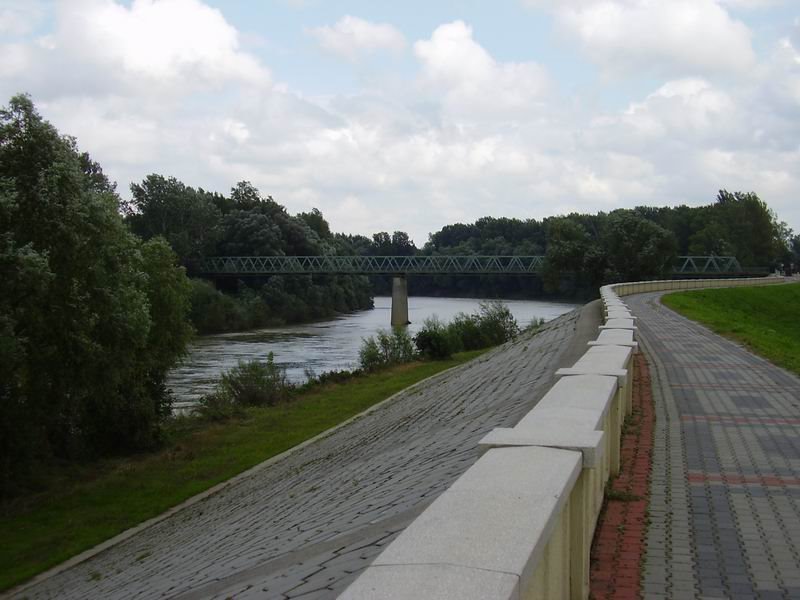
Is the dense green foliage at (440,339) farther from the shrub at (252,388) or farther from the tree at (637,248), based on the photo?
the tree at (637,248)

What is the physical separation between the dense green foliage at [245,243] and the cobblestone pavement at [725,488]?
6284 cm

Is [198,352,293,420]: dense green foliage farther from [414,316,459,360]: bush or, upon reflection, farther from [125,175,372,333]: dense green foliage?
[125,175,372,333]: dense green foliage

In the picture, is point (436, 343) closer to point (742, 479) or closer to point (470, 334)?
point (470, 334)

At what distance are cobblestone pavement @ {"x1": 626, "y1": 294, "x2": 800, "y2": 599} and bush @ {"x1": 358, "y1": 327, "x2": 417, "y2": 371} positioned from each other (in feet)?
83.9

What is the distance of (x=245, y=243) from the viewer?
92312 mm

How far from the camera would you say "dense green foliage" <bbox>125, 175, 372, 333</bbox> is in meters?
80.7

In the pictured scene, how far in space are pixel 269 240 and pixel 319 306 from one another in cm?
922

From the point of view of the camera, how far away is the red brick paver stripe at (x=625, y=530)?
515cm

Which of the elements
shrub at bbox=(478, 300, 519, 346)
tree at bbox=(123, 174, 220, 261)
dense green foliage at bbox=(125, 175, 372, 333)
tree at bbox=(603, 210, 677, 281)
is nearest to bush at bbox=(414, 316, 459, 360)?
shrub at bbox=(478, 300, 519, 346)

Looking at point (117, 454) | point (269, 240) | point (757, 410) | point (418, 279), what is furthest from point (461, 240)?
point (757, 410)

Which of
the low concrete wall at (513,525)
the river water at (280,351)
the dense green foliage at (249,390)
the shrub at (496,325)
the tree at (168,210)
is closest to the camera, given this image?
the low concrete wall at (513,525)

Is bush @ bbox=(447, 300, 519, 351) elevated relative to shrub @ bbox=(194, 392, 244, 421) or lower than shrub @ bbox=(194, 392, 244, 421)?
elevated

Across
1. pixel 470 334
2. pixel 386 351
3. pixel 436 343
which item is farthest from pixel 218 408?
pixel 470 334

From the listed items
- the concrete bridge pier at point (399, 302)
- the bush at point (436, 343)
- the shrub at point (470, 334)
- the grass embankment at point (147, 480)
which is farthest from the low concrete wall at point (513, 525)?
the concrete bridge pier at point (399, 302)
